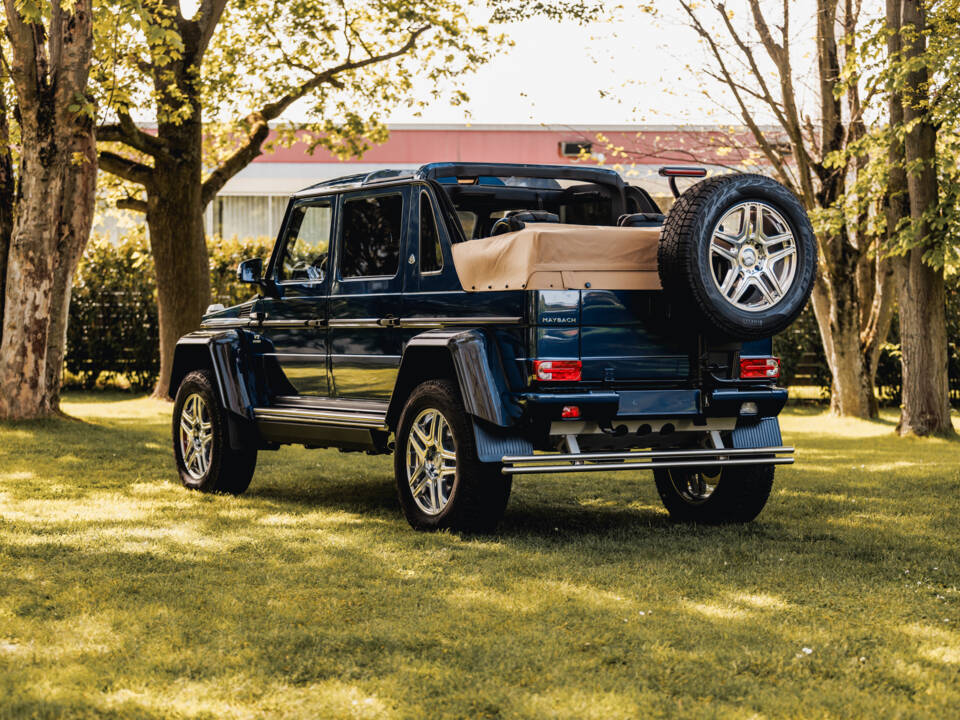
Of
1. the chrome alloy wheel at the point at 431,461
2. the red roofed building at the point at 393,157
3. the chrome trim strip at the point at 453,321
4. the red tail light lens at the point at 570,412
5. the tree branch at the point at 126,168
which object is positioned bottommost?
the chrome alloy wheel at the point at 431,461

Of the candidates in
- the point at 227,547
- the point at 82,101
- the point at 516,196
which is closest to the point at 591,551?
the point at 227,547

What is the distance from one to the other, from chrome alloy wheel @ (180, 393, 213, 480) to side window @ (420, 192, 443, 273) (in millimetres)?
2404

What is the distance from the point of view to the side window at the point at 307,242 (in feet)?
30.6

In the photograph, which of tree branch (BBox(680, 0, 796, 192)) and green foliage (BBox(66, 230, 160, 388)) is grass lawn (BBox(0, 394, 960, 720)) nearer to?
tree branch (BBox(680, 0, 796, 192))

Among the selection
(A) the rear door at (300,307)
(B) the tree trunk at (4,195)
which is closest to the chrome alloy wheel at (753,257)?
(A) the rear door at (300,307)

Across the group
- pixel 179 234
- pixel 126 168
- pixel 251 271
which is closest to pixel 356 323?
pixel 251 271

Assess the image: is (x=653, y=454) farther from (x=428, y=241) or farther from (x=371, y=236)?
(x=371, y=236)

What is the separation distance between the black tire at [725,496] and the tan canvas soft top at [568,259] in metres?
1.53

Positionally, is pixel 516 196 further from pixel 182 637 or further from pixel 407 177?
pixel 182 637

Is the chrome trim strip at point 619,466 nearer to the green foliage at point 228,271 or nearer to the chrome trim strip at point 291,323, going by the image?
the chrome trim strip at point 291,323

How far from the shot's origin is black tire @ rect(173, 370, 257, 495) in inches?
381

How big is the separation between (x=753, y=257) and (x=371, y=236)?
2.61m

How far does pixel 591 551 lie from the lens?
7332mm

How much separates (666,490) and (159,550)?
3.38 meters
